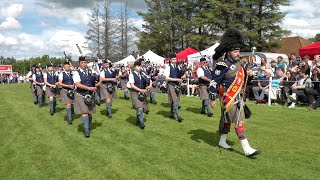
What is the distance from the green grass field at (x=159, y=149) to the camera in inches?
233

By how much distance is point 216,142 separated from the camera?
25.4ft

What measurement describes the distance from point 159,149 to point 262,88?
8.06 meters

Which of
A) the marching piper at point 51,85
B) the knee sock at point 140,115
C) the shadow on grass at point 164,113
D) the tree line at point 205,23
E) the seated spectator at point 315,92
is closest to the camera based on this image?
the knee sock at point 140,115

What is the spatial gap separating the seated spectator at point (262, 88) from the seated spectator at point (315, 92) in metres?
1.97

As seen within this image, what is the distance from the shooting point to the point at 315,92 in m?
12.0

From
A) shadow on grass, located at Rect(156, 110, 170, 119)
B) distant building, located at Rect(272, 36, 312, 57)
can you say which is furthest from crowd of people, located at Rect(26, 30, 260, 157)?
distant building, located at Rect(272, 36, 312, 57)

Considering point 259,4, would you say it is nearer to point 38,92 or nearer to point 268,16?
point 268,16

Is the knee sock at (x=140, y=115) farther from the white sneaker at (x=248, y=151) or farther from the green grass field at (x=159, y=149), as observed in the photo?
the white sneaker at (x=248, y=151)

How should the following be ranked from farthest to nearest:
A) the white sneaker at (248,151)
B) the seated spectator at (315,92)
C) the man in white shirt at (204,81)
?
the seated spectator at (315,92) → the man in white shirt at (204,81) → the white sneaker at (248,151)

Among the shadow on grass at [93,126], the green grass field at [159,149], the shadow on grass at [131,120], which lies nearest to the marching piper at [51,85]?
the green grass field at [159,149]

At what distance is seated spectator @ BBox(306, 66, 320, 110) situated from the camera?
1191 cm

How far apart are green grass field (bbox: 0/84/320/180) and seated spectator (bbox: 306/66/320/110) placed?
25.8 inches

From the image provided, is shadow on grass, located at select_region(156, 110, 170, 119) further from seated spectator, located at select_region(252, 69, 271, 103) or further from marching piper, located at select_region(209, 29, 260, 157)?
marching piper, located at select_region(209, 29, 260, 157)

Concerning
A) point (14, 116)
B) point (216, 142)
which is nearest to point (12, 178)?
point (216, 142)
